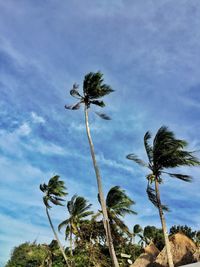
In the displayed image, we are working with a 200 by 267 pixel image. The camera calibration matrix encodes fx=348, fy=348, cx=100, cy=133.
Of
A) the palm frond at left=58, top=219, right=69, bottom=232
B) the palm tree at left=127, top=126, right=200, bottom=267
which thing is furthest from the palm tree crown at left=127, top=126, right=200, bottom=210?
the palm frond at left=58, top=219, right=69, bottom=232

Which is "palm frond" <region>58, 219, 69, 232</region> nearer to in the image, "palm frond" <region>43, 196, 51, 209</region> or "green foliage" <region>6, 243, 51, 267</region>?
"palm frond" <region>43, 196, 51, 209</region>

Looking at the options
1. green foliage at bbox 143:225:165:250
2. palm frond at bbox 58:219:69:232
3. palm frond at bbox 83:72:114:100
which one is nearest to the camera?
palm frond at bbox 83:72:114:100

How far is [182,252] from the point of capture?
22.5m

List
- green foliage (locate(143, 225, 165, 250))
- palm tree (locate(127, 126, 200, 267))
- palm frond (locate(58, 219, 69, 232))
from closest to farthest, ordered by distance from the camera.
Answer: palm tree (locate(127, 126, 200, 267)) → palm frond (locate(58, 219, 69, 232)) → green foliage (locate(143, 225, 165, 250))

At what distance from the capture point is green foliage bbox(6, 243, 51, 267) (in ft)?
165

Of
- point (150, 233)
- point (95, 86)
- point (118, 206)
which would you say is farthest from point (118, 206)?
point (150, 233)

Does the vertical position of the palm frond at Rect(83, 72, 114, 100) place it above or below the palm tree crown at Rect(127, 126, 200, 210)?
above

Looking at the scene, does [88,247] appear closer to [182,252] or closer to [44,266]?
[182,252]

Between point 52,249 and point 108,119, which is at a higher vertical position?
point 108,119

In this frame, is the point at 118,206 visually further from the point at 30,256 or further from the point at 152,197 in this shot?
the point at 30,256

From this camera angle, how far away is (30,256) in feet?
179

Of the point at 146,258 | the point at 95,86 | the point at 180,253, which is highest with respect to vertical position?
the point at 95,86

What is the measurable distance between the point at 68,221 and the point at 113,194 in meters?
7.12

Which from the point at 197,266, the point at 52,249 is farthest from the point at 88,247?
the point at 197,266
